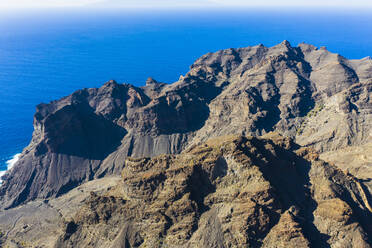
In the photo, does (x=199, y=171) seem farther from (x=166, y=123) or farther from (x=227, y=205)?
(x=166, y=123)

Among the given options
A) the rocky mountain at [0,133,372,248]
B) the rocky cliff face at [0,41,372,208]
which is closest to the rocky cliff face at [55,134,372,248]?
the rocky mountain at [0,133,372,248]

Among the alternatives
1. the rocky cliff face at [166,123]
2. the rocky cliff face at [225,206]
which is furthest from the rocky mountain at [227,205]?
the rocky cliff face at [166,123]

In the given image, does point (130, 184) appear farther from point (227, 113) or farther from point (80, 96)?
point (80, 96)

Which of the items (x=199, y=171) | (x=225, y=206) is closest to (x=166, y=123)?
(x=199, y=171)

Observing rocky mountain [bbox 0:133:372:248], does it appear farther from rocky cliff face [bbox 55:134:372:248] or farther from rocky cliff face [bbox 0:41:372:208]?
rocky cliff face [bbox 0:41:372:208]

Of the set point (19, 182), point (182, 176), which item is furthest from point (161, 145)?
point (182, 176)

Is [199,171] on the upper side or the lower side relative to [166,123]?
lower
